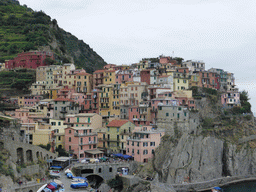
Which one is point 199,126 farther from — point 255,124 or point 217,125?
point 255,124

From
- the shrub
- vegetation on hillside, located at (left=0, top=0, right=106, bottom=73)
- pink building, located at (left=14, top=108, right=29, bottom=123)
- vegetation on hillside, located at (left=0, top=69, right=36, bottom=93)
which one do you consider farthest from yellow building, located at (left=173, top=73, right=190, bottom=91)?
vegetation on hillside, located at (left=0, top=0, right=106, bottom=73)

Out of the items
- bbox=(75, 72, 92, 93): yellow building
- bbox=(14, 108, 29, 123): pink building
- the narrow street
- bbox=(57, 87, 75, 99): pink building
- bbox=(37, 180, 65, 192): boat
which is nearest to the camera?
bbox=(37, 180, 65, 192): boat

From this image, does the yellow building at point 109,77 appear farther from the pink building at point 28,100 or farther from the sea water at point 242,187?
the sea water at point 242,187

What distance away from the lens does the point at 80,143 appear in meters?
68.5

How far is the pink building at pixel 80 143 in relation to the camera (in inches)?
2677

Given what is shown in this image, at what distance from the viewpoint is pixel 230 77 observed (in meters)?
101

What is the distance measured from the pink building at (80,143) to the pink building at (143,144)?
6.06 m

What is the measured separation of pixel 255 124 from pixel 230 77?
54.0 ft

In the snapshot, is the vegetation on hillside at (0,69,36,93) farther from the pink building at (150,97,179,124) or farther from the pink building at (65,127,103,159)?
the pink building at (150,97,179,124)

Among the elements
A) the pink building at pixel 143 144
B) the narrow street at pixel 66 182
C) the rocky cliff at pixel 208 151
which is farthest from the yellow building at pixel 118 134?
the narrow street at pixel 66 182

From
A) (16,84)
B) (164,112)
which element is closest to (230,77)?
(164,112)

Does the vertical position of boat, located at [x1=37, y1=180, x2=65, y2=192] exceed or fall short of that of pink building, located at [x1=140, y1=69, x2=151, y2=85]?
it falls short

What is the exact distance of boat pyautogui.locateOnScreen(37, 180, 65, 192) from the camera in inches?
1953

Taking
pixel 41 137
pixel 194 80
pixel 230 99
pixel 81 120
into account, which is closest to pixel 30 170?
pixel 41 137
